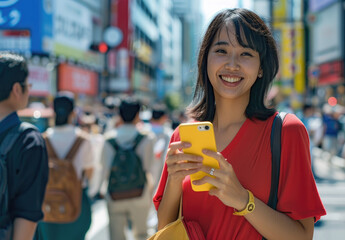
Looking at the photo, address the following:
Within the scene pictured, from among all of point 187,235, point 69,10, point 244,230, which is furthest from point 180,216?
point 69,10

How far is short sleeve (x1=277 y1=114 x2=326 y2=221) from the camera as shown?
171 cm

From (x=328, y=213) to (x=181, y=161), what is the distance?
7020 mm

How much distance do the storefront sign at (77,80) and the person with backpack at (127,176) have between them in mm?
19820

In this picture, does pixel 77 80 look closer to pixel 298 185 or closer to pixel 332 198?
pixel 332 198

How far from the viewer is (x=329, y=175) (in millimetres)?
12719

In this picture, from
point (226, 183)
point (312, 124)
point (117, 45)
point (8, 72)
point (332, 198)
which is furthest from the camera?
point (117, 45)

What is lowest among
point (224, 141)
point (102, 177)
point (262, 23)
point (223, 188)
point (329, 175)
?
point (329, 175)

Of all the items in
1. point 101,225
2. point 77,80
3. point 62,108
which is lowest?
point 101,225

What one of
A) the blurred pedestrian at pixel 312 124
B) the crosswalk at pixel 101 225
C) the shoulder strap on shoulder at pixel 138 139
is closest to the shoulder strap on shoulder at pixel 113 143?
the shoulder strap on shoulder at pixel 138 139

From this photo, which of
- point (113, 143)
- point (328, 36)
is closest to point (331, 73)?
point (328, 36)

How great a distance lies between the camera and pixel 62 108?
4762 millimetres

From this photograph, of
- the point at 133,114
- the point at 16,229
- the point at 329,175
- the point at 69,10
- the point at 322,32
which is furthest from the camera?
the point at 322,32

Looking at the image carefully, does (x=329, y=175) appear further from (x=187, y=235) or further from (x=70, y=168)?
(x=187, y=235)

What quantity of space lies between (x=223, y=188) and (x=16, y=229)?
4.11 feet
